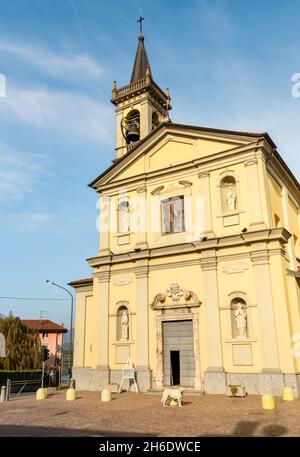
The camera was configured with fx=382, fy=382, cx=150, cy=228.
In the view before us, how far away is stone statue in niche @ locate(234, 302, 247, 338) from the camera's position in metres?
14.6

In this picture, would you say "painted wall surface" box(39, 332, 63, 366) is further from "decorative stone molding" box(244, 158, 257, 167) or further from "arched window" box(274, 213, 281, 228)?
"decorative stone molding" box(244, 158, 257, 167)

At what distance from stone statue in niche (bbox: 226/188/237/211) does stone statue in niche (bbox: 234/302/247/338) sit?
13.7 ft

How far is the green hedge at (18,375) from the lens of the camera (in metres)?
29.1

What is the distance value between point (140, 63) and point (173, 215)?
54.9ft

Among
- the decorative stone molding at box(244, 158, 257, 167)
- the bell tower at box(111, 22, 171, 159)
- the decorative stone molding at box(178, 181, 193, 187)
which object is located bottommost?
the decorative stone molding at box(178, 181, 193, 187)

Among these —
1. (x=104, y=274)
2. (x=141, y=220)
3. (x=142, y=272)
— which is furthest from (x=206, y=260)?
(x=104, y=274)

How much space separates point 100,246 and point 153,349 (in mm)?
5936

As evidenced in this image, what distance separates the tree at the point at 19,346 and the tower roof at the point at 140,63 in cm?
2302

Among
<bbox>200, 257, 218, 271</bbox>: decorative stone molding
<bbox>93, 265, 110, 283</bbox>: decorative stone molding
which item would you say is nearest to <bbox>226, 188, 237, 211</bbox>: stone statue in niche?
<bbox>200, 257, 218, 271</bbox>: decorative stone molding

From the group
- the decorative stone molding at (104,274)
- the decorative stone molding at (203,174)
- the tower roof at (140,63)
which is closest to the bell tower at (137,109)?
the tower roof at (140,63)

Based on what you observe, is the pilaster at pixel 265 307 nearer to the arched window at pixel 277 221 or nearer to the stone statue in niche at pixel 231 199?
the stone statue in niche at pixel 231 199

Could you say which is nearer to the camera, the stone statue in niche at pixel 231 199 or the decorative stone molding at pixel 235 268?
the decorative stone molding at pixel 235 268
